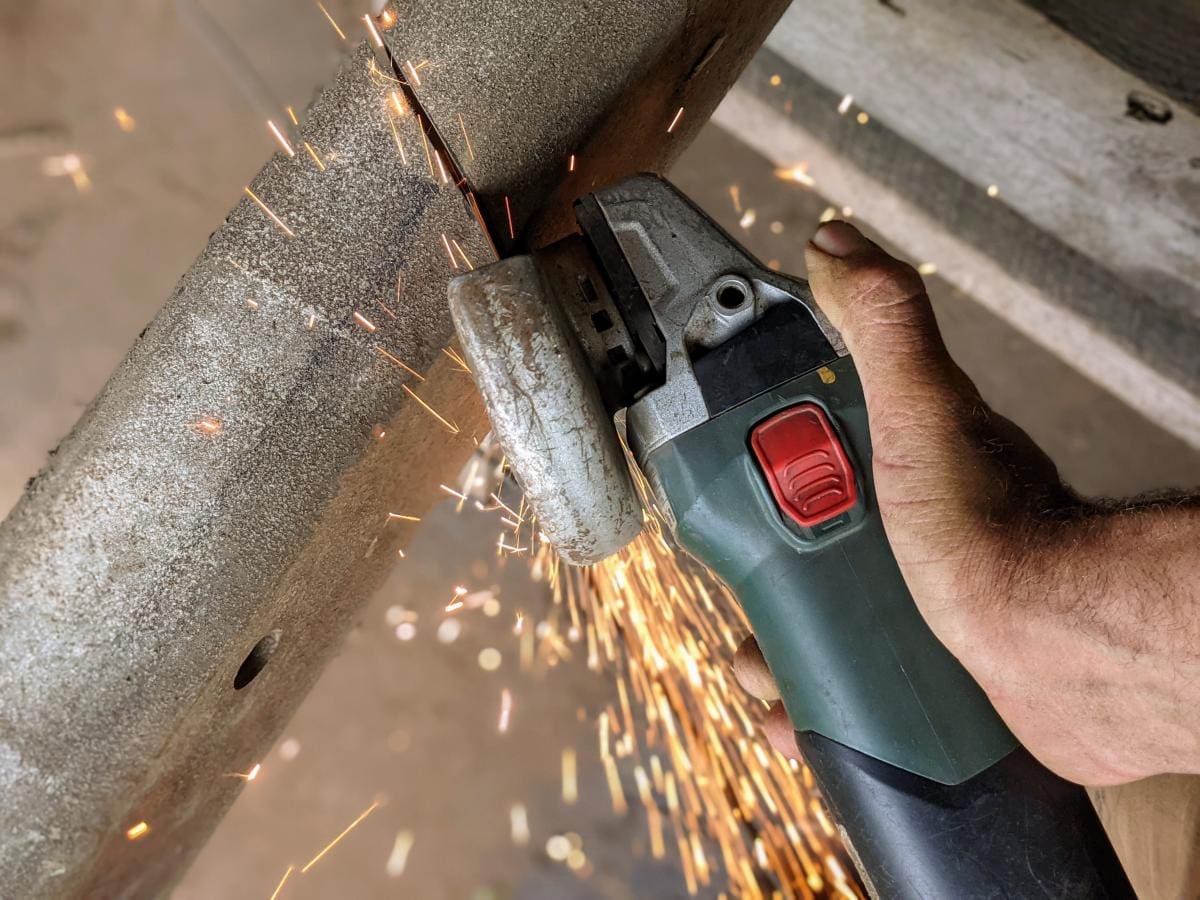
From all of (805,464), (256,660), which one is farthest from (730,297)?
(256,660)

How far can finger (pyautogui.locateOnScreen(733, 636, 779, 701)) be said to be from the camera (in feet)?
4.69

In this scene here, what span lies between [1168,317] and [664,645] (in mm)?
1655

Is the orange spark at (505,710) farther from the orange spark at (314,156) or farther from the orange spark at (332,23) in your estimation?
the orange spark at (332,23)

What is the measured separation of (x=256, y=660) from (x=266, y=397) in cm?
49

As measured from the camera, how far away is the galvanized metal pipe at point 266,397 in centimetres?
116

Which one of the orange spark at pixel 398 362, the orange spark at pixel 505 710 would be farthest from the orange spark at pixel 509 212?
the orange spark at pixel 505 710

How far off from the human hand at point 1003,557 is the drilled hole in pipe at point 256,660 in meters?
1.00

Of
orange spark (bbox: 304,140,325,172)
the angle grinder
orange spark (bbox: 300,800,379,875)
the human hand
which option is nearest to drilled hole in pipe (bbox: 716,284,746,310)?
the angle grinder

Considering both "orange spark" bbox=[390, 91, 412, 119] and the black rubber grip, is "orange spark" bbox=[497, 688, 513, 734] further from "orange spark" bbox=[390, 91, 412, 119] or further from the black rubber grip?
"orange spark" bbox=[390, 91, 412, 119]

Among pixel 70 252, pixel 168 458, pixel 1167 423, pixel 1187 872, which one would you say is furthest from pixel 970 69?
pixel 70 252

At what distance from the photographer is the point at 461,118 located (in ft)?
3.74

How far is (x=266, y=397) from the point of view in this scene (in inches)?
47.1

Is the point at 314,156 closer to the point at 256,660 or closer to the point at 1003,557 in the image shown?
the point at 256,660

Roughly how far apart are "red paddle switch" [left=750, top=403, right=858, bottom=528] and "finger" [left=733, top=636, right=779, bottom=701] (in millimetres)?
415
